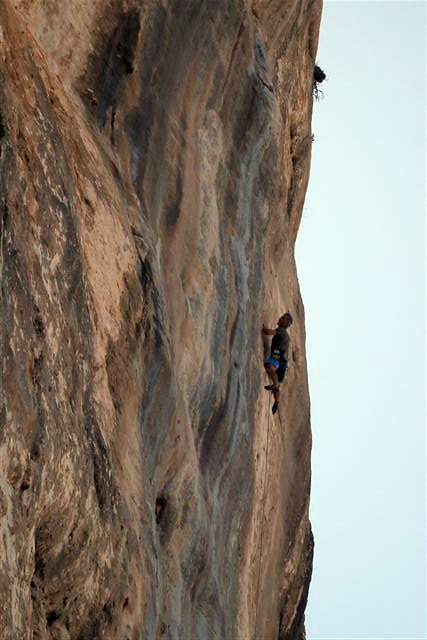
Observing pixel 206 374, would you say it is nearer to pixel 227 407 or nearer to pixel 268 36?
pixel 227 407

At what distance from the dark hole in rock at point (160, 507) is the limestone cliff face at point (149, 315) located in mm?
39

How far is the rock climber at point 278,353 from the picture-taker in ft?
68.6

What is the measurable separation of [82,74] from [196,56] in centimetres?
303

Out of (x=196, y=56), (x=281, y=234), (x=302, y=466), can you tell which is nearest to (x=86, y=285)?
(x=196, y=56)

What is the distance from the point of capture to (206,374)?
17844mm

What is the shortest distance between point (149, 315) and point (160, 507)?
8.84ft

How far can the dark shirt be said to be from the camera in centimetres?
2088

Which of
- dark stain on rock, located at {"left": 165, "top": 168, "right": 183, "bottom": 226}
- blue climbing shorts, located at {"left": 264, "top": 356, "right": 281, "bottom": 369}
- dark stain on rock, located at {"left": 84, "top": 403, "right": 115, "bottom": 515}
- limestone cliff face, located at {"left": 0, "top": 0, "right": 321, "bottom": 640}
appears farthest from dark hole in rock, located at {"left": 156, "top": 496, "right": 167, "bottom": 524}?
blue climbing shorts, located at {"left": 264, "top": 356, "right": 281, "bottom": 369}

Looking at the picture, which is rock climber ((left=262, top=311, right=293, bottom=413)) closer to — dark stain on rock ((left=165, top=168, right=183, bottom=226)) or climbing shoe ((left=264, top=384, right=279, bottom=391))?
climbing shoe ((left=264, top=384, right=279, bottom=391))

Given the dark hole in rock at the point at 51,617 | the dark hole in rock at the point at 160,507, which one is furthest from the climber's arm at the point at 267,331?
the dark hole in rock at the point at 51,617

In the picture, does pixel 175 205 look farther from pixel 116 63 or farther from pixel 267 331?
pixel 267 331

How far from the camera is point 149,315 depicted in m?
15.2

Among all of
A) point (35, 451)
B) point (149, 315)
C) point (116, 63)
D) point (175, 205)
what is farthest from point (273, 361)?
point (35, 451)

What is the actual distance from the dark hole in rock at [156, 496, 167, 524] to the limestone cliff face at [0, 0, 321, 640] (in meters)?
0.04
